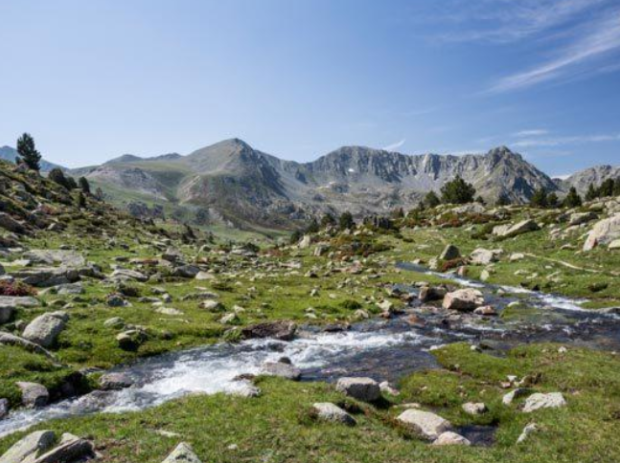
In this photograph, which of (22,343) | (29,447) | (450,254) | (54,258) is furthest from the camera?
(450,254)

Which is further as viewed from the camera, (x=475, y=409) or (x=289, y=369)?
(x=289, y=369)

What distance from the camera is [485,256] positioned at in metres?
69.7

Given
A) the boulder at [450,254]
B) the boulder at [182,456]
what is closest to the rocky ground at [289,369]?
the boulder at [182,456]

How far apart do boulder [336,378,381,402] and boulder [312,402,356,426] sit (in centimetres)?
313

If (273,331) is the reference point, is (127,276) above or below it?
above

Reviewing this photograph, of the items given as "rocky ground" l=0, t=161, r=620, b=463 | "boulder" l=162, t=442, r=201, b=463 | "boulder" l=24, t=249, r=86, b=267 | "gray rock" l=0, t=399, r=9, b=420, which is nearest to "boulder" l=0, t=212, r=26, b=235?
"rocky ground" l=0, t=161, r=620, b=463

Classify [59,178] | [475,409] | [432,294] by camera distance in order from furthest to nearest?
1. [59,178]
2. [432,294]
3. [475,409]

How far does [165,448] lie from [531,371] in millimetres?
21508

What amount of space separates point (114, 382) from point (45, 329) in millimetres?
8390

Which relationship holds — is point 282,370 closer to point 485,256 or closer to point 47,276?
point 47,276

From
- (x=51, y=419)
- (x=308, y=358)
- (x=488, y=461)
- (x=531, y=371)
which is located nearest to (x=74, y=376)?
(x=51, y=419)

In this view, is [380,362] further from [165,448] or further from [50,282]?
[50,282]

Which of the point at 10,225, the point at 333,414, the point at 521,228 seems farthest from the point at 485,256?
the point at 10,225

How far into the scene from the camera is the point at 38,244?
59812 millimetres
